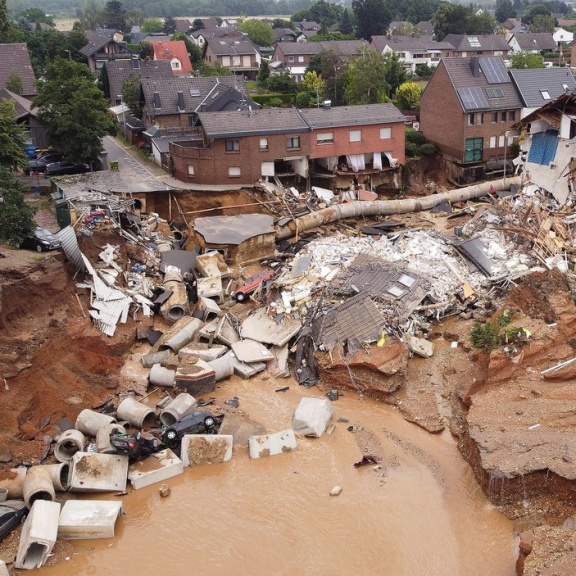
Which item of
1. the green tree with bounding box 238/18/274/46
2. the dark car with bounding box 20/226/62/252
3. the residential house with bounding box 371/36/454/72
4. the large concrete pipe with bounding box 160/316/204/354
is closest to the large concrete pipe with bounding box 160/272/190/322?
the large concrete pipe with bounding box 160/316/204/354

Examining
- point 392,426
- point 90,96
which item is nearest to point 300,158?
point 90,96

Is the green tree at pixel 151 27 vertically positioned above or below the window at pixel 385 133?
above

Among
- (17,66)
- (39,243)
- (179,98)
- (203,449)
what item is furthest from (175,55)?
(203,449)

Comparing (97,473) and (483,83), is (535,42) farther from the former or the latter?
(97,473)

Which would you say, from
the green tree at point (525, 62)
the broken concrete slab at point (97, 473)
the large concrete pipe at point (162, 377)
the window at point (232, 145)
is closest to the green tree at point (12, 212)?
the large concrete pipe at point (162, 377)

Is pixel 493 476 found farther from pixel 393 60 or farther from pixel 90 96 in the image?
pixel 393 60

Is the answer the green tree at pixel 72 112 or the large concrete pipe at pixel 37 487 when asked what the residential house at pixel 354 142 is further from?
the large concrete pipe at pixel 37 487
